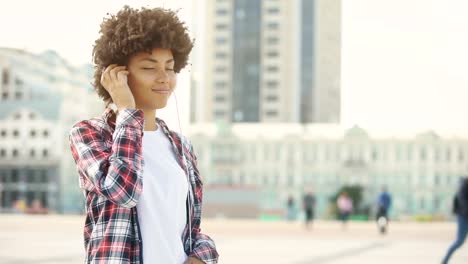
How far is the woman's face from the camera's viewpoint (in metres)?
1.97

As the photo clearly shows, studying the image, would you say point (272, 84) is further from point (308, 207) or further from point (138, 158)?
point (138, 158)

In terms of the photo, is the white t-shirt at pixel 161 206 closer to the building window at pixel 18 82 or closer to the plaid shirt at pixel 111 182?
the plaid shirt at pixel 111 182

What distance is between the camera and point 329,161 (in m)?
83.5

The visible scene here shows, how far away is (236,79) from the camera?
3765 inches

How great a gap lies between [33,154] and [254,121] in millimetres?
24029

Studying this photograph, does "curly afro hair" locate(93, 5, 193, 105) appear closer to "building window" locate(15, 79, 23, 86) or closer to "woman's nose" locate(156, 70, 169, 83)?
"woman's nose" locate(156, 70, 169, 83)

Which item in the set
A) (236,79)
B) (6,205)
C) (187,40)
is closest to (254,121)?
(236,79)

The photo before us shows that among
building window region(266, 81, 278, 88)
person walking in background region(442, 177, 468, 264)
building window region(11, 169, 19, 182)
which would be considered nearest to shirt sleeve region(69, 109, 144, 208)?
person walking in background region(442, 177, 468, 264)

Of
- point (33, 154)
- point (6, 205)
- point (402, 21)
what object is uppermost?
point (402, 21)

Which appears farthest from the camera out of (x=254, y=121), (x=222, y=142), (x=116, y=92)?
(x=254, y=121)

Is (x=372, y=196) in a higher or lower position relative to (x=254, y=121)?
lower

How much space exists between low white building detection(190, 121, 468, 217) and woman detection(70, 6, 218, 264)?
255 feet

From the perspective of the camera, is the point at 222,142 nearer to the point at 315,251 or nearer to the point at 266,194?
the point at 266,194

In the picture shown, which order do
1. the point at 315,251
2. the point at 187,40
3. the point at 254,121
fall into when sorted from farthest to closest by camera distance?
the point at 254,121 → the point at 315,251 → the point at 187,40
